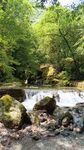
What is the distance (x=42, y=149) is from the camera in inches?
328

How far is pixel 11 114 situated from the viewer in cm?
1041

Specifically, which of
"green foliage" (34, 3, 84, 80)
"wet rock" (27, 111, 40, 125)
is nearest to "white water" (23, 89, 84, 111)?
"wet rock" (27, 111, 40, 125)

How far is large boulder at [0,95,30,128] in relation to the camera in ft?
33.6

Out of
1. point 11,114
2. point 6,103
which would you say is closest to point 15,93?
point 6,103

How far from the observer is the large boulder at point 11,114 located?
1023cm

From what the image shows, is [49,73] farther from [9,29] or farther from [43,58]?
[9,29]

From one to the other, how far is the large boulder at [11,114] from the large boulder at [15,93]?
5639mm

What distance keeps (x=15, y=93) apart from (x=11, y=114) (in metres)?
6.75

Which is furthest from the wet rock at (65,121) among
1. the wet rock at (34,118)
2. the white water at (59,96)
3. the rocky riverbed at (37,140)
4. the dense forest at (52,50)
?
the dense forest at (52,50)

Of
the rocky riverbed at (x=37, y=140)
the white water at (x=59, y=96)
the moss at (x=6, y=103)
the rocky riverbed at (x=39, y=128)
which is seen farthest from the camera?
the white water at (x=59, y=96)

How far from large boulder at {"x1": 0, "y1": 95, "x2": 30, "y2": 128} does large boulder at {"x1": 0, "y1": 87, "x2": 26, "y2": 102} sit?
18.5 feet

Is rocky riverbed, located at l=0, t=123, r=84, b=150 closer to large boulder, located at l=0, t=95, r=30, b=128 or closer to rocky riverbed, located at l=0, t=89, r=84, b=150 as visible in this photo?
rocky riverbed, located at l=0, t=89, r=84, b=150

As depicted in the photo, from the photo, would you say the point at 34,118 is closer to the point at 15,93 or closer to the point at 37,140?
the point at 37,140

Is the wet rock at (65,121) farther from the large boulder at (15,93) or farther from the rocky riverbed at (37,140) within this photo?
the large boulder at (15,93)
